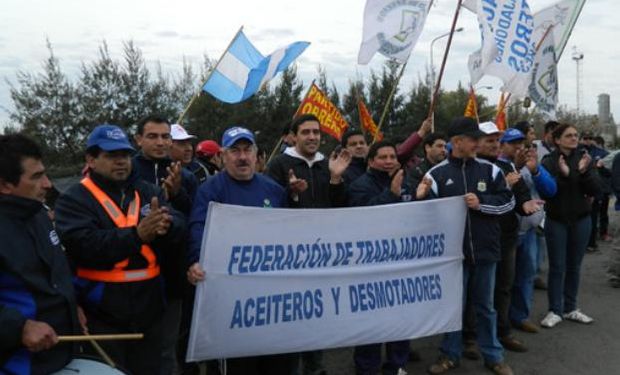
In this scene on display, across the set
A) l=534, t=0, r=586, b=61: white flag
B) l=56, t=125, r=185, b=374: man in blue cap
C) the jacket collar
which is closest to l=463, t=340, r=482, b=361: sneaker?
l=56, t=125, r=185, b=374: man in blue cap

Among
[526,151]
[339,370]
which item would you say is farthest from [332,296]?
[526,151]

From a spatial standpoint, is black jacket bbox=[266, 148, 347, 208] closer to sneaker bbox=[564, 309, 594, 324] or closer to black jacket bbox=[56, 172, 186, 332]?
black jacket bbox=[56, 172, 186, 332]

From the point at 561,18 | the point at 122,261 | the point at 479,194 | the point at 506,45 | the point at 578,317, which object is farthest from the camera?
the point at 561,18

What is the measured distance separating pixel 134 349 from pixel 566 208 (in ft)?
15.4

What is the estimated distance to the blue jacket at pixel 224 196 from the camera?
3.49m

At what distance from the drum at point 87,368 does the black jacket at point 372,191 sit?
8.02ft

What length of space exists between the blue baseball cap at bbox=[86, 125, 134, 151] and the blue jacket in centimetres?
61

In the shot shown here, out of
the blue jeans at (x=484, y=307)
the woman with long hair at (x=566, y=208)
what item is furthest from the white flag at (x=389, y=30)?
the blue jeans at (x=484, y=307)

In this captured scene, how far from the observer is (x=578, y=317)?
6.09 m

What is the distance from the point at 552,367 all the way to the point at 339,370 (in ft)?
6.47

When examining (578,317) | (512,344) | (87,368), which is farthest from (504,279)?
(87,368)

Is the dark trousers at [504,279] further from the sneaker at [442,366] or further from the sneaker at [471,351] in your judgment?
the sneaker at [442,366]

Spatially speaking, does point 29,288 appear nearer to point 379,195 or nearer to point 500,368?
point 379,195

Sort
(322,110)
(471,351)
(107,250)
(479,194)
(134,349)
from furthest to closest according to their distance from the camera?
1. (322,110)
2. (471,351)
3. (479,194)
4. (134,349)
5. (107,250)
